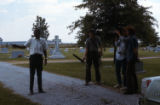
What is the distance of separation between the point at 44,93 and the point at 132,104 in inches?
104

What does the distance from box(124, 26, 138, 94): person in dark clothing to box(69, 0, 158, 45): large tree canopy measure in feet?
31.6

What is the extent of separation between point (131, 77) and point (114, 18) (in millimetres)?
10636

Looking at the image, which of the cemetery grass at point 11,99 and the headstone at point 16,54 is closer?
the cemetery grass at point 11,99

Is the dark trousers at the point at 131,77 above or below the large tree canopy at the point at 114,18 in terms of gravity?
below

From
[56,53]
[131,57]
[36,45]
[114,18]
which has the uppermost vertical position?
[114,18]

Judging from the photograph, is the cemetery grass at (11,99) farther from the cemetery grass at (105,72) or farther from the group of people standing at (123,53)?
the cemetery grass at (105,72)

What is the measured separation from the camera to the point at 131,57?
5910 mm

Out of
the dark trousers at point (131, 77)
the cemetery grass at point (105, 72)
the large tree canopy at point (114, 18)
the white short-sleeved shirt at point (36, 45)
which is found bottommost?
the cemetery grass at point (105, 72)

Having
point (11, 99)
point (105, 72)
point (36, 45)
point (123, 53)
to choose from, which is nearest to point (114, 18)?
point (105, 72)

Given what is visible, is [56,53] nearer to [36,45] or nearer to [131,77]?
[36,45]

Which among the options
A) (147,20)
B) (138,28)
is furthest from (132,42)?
(147,20)

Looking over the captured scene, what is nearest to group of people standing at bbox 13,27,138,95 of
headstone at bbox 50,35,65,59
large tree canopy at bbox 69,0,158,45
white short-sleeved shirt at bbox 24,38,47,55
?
white short-sleeved shirt at bbox 24,38,47,55

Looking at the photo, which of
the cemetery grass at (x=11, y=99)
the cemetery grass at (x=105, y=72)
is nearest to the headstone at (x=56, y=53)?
the cemetery grass at (x=105, y=72)

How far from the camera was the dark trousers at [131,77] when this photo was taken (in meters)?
5.95
